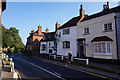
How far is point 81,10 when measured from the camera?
73.9 ft

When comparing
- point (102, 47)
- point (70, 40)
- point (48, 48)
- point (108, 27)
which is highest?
point (108, 27)

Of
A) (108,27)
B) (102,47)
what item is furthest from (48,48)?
(108,27)

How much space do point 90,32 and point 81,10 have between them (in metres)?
7.04

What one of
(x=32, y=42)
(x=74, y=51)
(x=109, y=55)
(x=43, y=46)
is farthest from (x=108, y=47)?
(x=32, y=42)

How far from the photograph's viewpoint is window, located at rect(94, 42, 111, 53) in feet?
49.3

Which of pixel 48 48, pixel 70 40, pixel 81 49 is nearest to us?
pixel 81 49

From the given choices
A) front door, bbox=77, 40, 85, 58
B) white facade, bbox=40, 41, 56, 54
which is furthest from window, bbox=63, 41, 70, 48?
white facade, bbox=40, 41, 56, 54

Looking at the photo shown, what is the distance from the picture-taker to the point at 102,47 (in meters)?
15.6

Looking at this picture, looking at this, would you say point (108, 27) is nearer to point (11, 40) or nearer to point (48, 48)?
point (48, 48)

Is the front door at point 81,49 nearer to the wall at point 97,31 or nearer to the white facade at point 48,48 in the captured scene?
the wall at point 97,31

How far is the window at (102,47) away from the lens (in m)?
15.0

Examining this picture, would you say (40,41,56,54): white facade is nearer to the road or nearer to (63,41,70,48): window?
(63,41,70,48): window

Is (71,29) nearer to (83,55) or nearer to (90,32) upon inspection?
(90,32)

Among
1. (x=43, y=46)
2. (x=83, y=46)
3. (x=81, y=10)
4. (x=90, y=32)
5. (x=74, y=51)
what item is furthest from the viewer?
(x=43, y=46)
